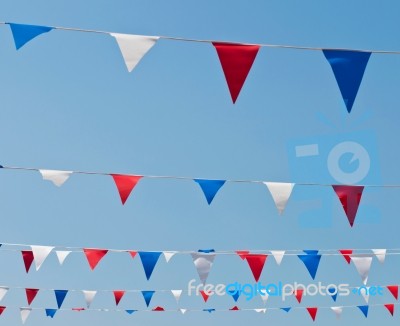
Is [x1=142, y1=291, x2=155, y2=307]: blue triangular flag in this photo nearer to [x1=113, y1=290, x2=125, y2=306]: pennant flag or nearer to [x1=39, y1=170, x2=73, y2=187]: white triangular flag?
[x1=113, y1=290, x2=125, y2=306]: pennant flag

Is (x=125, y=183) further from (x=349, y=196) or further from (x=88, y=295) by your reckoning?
(x=88, y=295)

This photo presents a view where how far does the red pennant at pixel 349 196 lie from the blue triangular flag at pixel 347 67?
2.60m

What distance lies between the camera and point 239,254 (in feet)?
33.4

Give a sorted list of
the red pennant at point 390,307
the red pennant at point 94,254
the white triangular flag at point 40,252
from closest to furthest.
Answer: the white triangular flag at point 40,252 < the red pennant at point 94,254 < the red pennant at point 390,307

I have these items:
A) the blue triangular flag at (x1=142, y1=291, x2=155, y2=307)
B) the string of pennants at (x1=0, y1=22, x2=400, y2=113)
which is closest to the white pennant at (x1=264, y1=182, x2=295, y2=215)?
the string of pennants at (x1=0, y1=22, x2=400, y2=113)

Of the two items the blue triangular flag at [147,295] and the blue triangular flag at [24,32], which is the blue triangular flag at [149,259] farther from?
the blue triangular flag at [24,32]

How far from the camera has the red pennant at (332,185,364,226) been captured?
7555 mm

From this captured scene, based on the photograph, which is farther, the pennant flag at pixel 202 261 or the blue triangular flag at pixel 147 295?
the blue triangular flag at pixel 147 295

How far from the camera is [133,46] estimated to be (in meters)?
4.83

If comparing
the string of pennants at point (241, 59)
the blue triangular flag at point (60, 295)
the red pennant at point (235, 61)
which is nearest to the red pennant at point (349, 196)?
the string of pennants at point (241, 59)

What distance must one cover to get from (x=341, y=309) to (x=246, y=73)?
9951mm

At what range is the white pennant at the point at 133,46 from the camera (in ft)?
15.8

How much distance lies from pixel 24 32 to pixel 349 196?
4541 millimetres

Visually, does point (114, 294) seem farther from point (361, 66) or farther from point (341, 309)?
point (361, 66)
